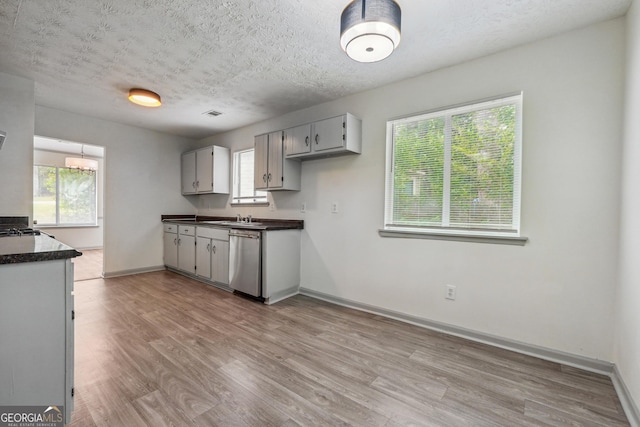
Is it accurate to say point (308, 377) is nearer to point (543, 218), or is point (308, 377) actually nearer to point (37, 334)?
point (37, 334)

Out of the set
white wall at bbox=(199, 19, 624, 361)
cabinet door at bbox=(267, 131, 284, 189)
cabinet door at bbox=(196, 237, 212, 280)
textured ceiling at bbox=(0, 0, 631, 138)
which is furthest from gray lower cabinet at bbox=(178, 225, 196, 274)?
→ white wall at bbox=(199, 19, 624, 361)

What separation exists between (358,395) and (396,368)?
0.44 metres

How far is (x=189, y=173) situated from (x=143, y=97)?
6.96 feet

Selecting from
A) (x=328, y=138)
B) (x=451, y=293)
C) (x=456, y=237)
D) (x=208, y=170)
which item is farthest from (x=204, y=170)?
(x=451, y=293)

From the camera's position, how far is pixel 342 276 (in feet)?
11.2

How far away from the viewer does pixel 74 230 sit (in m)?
7.23

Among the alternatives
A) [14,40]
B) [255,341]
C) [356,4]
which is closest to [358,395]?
[255,341]

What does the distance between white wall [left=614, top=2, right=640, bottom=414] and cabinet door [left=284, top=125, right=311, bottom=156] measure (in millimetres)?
2676

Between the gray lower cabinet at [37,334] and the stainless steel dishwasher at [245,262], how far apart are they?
2.03 meters

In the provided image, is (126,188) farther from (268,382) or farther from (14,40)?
(268,382)

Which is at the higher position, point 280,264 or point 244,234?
point 244,234

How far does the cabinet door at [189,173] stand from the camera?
5.10 meters

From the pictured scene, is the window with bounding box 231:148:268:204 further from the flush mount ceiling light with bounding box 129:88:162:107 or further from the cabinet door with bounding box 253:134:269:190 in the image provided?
the flush mount ceiling light with bounding box 129:88:162:107

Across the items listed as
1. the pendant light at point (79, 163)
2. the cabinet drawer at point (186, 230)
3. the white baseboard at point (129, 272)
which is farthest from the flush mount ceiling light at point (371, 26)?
the pendant light at point (79, 163)
